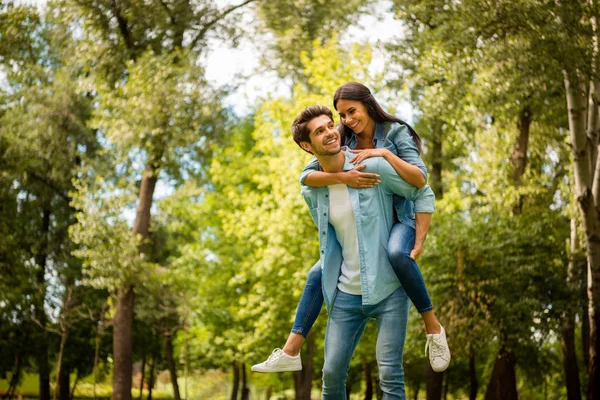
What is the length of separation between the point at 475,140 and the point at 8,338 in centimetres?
1702

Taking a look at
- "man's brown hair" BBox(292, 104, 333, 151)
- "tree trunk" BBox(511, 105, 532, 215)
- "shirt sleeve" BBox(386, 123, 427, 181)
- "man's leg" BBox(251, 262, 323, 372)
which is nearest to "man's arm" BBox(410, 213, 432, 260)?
"shirt sleeve" BBox(386, 123, 427, 181)

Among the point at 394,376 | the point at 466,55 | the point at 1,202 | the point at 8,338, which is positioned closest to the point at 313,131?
the point at 394,376

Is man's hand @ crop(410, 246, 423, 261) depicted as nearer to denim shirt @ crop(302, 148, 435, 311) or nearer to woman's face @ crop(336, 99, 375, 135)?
denim shirt @ crop(302, 148, 435, 311)

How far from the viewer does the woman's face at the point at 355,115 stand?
443 centimetres

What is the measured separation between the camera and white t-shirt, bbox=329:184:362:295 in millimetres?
4281

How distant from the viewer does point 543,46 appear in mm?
11211

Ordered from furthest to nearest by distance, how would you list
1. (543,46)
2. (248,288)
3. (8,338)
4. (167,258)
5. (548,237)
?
(167,258), (8,338), (248,288), (548,237), (543,46)

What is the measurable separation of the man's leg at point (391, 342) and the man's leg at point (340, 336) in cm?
11

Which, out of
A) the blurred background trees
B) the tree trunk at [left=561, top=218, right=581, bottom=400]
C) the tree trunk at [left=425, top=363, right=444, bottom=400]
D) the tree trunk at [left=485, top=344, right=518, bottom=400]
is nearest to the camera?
the blurred background trees

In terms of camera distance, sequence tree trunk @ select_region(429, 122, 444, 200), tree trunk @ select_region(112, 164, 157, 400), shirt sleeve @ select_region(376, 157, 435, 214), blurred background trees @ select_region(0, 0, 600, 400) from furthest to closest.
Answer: tree trunk @ select_region(429, 122, 444, 200) → tree trunk @ select_region(112, 164, 157, 400) → blurred background trees @ select_region(0, 0, 600, 400) → shirt sleeve @ select_region(376, 157, 435, 214)

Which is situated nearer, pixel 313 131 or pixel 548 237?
pixel 313 131

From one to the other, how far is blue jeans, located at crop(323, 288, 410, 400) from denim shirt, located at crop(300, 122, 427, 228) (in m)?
0.45

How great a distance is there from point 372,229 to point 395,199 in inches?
10.0

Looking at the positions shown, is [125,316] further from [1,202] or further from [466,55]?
[466,55]
